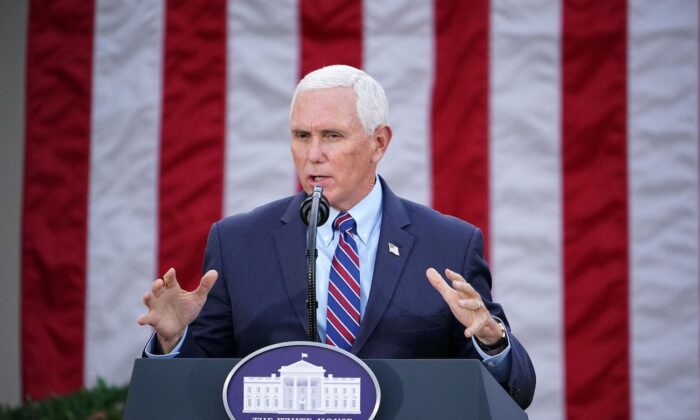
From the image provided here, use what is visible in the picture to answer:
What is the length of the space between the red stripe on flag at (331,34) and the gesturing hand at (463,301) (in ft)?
8.31

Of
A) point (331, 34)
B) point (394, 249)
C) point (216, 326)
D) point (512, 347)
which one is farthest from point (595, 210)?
point (216, 326)

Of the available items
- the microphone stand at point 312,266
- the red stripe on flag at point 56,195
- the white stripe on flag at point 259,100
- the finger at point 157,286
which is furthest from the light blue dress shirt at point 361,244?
the red stripe on flag at point 56,195

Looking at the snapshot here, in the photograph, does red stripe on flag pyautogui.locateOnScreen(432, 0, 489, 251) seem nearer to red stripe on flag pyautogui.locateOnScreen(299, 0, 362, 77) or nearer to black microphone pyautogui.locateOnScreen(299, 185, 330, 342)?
red stripe on flag pyautogui.locateOnScreen(299, 0, 362, 77)

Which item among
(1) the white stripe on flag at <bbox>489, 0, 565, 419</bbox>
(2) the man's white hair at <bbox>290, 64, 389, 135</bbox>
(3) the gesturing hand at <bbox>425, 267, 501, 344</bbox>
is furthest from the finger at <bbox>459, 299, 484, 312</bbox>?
(1) the white stripe on flag at <bbox>489, 0, 565, 419</bbox>

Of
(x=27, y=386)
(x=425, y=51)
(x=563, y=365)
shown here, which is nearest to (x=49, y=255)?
(x=27, y=386)

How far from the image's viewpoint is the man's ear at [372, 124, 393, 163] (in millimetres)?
2996

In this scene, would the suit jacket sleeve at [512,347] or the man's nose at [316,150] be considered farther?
the man's nose at [316,150]

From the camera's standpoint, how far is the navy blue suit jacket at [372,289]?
2.71 meters

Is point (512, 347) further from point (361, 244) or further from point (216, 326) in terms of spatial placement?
point (216, 326)

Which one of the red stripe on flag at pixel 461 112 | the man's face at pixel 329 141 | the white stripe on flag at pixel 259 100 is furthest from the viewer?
the white stripe on flag at pixel 259 100

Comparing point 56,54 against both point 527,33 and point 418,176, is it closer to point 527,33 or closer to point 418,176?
point 418,176

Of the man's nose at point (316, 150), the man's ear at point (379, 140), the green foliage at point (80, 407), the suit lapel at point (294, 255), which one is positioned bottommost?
the green foliage at point (80, 407)

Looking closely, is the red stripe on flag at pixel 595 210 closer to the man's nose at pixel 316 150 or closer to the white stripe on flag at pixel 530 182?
the white stripe on flag at pixel 530 182

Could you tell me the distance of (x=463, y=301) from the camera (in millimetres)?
2234
